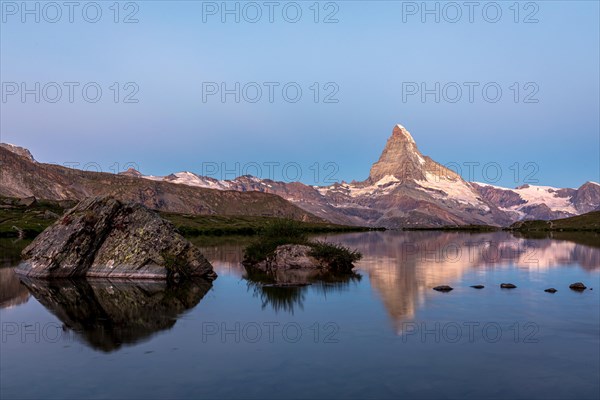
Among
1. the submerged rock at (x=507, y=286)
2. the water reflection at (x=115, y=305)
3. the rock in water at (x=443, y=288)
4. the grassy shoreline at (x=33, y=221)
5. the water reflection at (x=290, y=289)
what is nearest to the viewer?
the water reflection at (x=115, y=305)

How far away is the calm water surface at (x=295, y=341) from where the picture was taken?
63.7ft

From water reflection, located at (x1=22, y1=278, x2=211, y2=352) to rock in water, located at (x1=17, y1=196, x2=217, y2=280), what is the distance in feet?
6.95

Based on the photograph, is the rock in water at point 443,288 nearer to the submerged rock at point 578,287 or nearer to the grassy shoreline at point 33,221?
the submerged rock at point 578,287

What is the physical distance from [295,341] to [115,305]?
14567 mm

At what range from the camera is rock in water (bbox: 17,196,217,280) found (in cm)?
4847

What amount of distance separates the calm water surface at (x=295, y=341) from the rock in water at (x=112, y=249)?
3.19m

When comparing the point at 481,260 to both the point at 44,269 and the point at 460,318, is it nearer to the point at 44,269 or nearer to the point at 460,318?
the point at 460,318

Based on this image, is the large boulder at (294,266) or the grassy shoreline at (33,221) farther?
the grassy shoreline at (33,221)

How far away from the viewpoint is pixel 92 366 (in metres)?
21.7

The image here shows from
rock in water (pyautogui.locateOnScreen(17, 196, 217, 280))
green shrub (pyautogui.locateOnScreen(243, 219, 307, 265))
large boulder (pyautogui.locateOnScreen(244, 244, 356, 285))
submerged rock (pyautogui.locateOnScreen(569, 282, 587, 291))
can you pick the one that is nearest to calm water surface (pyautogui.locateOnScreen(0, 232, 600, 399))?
submerged rock (pyautogui.locateOnScreen(569, 282, 587, 291))

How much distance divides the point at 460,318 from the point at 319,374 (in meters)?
13.7

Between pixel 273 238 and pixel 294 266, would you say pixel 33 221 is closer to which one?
pixel 273 238

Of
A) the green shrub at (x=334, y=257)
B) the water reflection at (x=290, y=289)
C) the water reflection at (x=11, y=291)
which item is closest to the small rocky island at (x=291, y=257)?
the green shrub at (x=334, y=257)

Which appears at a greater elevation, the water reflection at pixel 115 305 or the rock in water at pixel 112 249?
the rock in water at pixel 112 249
